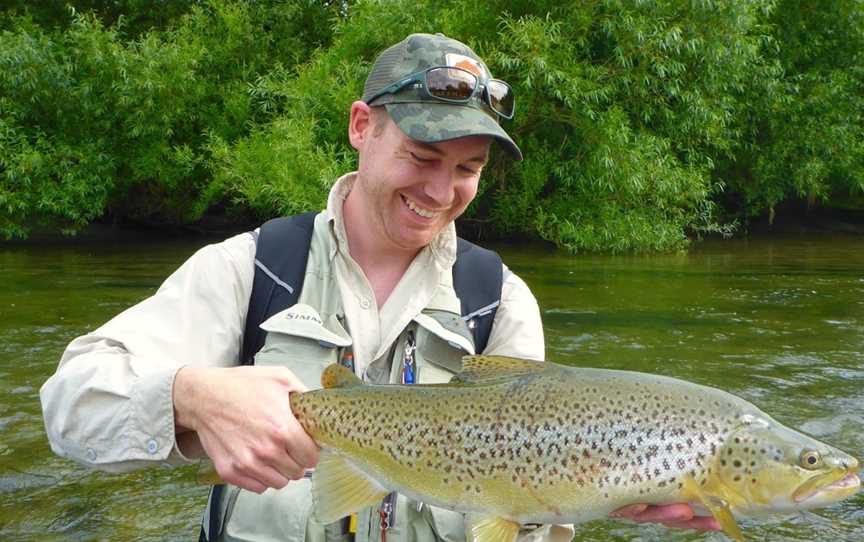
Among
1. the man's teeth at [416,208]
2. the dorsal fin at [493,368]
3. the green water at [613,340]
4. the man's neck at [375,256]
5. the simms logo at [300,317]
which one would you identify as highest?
the man's teeth at [416,208]

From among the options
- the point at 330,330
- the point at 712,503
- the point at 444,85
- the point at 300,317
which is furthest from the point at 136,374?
the point at 712,503

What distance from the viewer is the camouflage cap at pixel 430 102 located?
286 cm

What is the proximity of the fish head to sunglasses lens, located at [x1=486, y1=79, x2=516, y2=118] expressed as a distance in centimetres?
148

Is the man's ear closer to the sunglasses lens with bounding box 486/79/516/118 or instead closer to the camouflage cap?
the camouflage cap

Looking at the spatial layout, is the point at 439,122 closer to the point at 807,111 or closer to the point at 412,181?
the point at 412,181

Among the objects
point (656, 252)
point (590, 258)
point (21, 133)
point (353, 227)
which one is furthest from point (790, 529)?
point (21, 133)

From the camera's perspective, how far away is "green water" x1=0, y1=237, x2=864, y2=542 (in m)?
5.00

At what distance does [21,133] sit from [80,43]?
8.76 ft

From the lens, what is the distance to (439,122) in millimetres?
2871

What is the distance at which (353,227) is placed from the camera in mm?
3182

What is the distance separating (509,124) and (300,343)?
16673mm

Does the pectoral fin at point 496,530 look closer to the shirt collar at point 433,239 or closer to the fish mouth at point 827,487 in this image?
the fish mouth at point 827,487

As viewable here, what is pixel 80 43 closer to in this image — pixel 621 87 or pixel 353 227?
pixel 621 87

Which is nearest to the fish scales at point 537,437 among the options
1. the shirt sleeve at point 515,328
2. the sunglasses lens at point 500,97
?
the shirt sleeve at point 515,328
